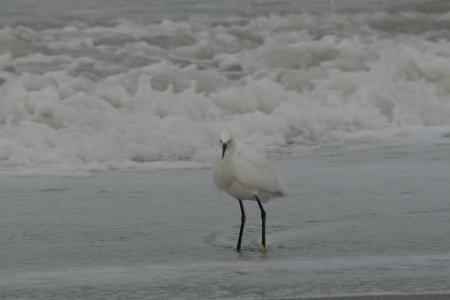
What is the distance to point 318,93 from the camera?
12.0 meters

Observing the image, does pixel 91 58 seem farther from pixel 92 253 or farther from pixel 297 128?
pixel 92 253

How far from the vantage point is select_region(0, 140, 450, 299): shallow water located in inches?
176

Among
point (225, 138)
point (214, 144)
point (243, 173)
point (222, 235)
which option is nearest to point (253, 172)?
point (243, 173)

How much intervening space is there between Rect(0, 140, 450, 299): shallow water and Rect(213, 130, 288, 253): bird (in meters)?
0.29

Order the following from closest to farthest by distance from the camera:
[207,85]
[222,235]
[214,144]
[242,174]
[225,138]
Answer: [225,138] < [242,174] < [222,235] < [214,144] < [207,85]

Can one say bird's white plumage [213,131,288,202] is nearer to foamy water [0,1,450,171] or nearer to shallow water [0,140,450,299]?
shallow water [0,140,450,299]

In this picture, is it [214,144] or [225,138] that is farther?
[214,144]

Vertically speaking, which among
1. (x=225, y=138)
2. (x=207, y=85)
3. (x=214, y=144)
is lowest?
(x=214, y=144)

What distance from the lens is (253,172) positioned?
18.0 ft

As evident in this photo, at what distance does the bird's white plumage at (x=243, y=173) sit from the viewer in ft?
17.9

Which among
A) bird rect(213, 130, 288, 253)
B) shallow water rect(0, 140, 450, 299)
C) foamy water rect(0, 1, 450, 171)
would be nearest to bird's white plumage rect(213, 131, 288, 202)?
bird rect(213, 130, 288, 253)

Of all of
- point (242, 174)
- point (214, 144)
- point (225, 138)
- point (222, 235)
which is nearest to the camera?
point (225, 138)

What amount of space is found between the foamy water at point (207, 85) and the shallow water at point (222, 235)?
4.32ft

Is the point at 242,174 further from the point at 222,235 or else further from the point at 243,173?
the point at 222,235
